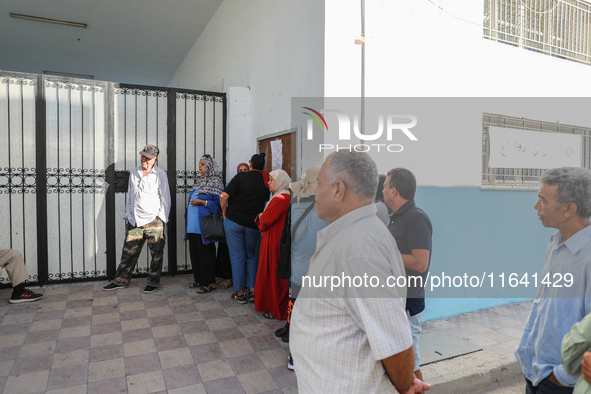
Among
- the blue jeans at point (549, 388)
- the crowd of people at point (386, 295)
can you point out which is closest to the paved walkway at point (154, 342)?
the crowd of people at point (386, 295)

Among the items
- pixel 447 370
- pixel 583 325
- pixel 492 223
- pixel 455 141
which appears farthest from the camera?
pixel 492 223

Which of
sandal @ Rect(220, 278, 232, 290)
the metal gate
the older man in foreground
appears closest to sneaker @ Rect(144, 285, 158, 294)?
the metal gate

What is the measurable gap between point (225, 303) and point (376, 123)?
108 inches

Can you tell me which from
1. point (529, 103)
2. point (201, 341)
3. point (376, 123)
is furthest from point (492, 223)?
point (201, 341)

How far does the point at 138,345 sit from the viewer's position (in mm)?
3416

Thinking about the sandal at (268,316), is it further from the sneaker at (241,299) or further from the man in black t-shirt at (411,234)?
the man in black t-shirt at (411,234)

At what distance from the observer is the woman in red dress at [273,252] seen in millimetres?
3885

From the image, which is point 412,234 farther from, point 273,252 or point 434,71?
point 434,71

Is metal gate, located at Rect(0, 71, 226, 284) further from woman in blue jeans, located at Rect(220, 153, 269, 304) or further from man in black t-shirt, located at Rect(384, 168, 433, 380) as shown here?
man in black t-shirt, located at Rect(384, 168, 433, 380)

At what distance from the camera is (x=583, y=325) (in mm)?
1298

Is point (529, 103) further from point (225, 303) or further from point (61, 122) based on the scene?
point (61, 122)

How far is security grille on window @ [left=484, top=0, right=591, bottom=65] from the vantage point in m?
4.73

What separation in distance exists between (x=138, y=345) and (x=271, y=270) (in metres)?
1.44

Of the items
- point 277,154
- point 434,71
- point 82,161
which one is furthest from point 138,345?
point 434,71
